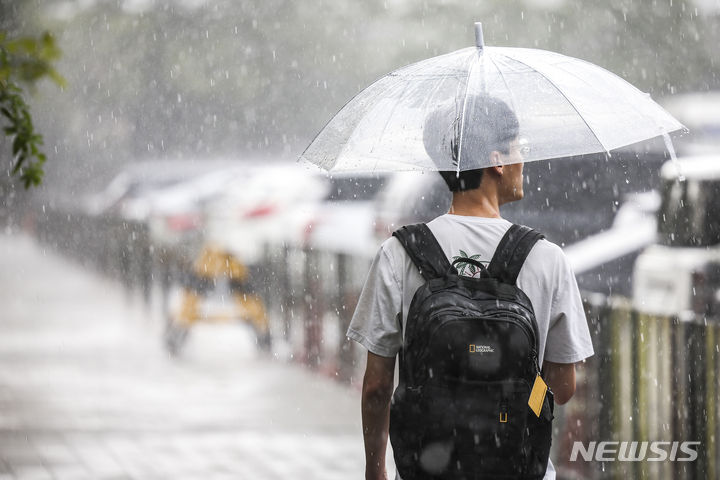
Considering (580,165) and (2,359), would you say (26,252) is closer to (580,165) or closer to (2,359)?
(2,359)

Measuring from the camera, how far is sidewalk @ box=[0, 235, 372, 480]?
6066 mm

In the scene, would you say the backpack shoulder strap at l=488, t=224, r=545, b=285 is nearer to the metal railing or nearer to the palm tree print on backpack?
the palm tree print on backpack

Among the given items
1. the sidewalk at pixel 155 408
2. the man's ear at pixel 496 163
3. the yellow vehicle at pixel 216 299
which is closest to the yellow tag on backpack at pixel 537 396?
the man's ear at pixel 496 163

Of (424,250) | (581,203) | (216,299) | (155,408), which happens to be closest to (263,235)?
(216,299)

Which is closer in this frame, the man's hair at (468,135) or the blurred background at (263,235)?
the man's hair at (468,135)

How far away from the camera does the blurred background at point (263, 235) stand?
596 centimetres

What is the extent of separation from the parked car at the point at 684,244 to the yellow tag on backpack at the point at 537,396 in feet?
19.1

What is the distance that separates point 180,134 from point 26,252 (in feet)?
12.1

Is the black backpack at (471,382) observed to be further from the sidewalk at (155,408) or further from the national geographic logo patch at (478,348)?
the sidewalk at (155,408)

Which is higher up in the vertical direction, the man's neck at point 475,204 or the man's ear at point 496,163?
the man's ear at point 496,163

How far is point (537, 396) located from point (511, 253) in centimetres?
34

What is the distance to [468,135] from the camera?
2756 mm

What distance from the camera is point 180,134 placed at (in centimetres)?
1301

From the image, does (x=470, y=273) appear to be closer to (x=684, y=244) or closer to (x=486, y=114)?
(x=486, y=114)
